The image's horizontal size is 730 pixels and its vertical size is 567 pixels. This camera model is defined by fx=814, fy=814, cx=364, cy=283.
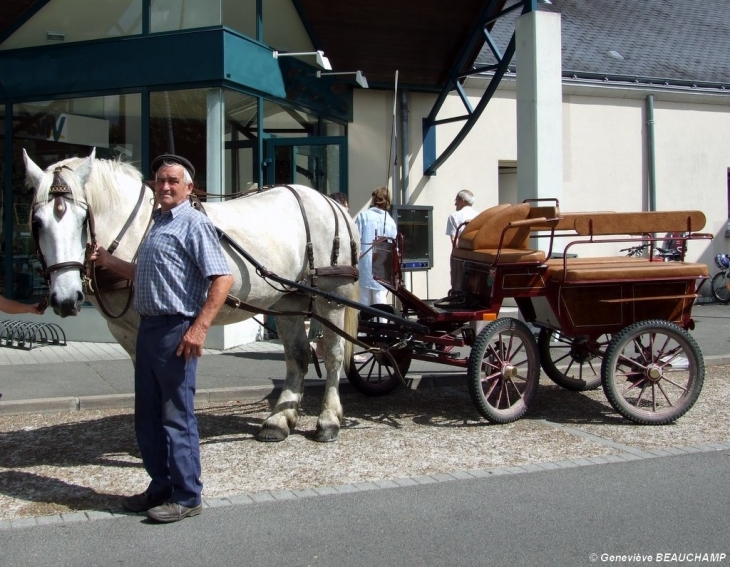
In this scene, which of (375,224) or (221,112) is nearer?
(375,224)

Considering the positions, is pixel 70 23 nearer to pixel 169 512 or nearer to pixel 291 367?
pixel 291 367

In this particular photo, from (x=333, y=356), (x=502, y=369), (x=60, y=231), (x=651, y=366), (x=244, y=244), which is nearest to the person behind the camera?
(x=60, y=231)

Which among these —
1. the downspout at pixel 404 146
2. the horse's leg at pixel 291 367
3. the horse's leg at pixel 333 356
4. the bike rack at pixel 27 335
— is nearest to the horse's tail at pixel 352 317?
the horse's leg at pixel 333 356

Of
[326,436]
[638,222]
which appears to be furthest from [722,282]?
[326,436]

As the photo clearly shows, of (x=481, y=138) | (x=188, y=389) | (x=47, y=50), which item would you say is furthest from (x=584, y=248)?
(x=188, y=389)

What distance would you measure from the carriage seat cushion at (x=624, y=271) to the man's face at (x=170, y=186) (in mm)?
3324

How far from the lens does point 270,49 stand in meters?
10.7

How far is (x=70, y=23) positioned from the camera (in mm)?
10727

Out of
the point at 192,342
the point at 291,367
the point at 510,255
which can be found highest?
the point at 510,255

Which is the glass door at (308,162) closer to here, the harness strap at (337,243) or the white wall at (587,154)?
the white wall at (587,154)

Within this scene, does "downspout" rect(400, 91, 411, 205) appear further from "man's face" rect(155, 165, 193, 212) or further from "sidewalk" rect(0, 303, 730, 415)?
"man's face" rect(155, 165, 193, 212)

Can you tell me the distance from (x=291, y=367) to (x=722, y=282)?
41.5 feet

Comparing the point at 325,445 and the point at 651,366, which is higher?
the point at 651,366

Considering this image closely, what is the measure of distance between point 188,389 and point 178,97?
22.2ft
